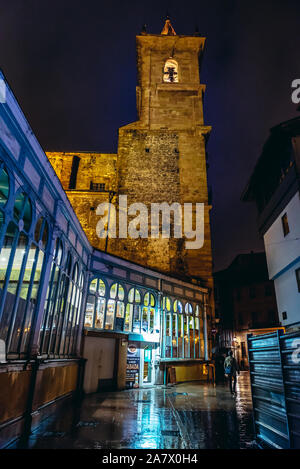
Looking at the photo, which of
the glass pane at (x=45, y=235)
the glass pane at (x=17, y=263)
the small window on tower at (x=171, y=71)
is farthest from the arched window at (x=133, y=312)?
the small window on tower at (x=171, y=71)

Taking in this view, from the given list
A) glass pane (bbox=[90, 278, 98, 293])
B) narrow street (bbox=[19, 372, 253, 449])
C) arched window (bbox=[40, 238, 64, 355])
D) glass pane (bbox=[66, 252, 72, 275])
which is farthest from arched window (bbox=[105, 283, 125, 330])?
arched window (bbox=[40, 238, 64, 355])

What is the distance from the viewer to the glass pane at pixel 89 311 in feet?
38.1

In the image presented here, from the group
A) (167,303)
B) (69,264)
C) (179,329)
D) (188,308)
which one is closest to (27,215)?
(69,264)

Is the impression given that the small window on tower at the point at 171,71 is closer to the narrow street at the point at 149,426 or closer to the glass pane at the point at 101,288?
the glass pane at the point at 101,288

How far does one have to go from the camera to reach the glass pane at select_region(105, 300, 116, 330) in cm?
1267

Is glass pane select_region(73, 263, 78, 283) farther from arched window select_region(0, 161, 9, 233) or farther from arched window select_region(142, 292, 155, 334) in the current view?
arched window select_region(142, 292, 155, 334)

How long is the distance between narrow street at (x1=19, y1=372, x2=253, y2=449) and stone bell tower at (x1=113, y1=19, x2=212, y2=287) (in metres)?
13.4

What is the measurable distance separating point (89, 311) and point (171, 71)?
27652 millimetres

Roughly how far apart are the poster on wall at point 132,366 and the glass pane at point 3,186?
33.8 feet

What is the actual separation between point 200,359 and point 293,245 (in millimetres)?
9785

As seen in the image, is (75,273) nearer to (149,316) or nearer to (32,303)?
(32,303)
